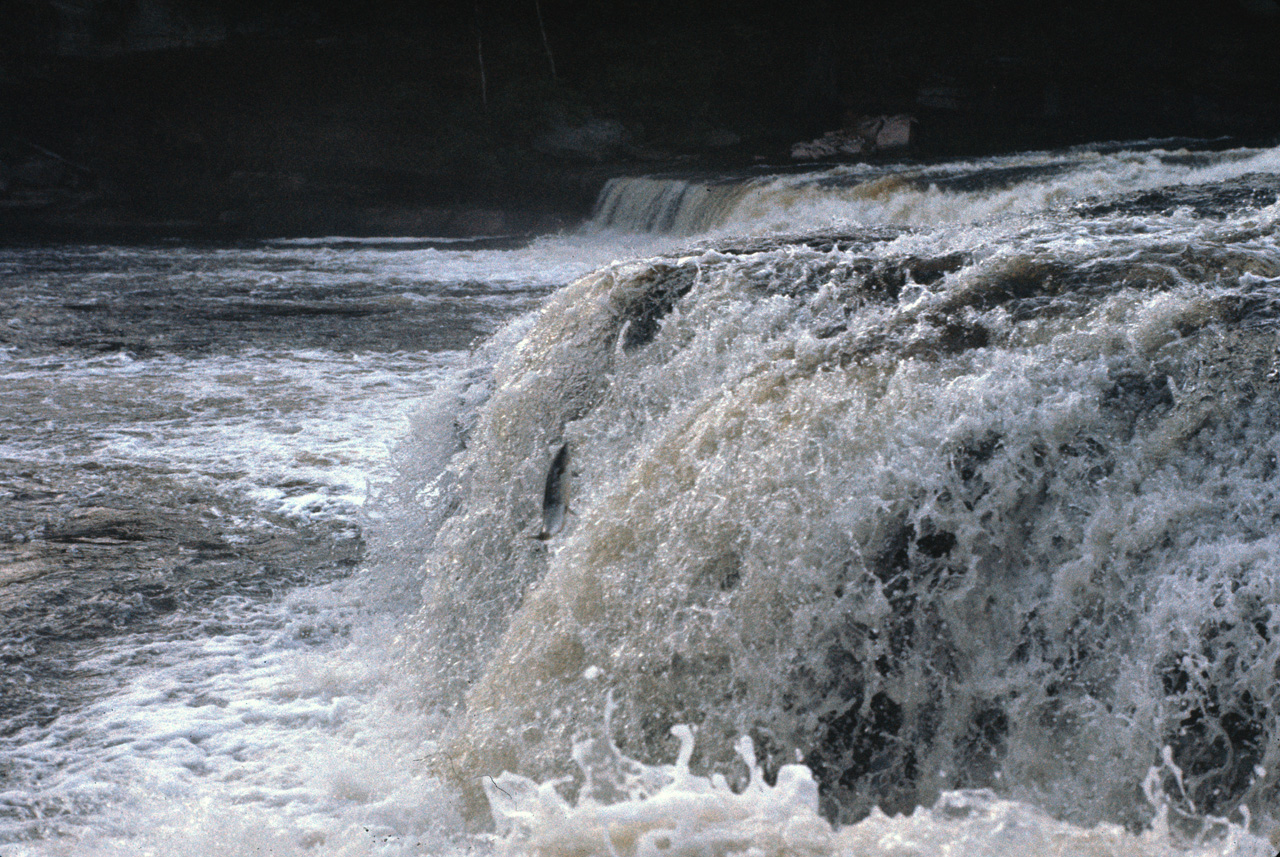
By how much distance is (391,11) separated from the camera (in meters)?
18.7

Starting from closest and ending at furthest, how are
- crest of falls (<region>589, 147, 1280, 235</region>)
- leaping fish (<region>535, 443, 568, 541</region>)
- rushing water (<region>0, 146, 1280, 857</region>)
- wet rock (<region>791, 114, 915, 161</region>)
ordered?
1. rushing water (<region>0, 146, 1280, 857</region>)
2. leaping fish (<region>535, 443, 568, 541</region>)
3. crest of falls (<region>589, 147, 1280, 235</region>)
4. wet rock (<region>791, 114, 915, 161</region>)

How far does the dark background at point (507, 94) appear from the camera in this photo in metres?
15.4

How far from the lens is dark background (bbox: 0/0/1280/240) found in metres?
15.4

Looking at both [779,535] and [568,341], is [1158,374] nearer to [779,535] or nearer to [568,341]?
[779,535]

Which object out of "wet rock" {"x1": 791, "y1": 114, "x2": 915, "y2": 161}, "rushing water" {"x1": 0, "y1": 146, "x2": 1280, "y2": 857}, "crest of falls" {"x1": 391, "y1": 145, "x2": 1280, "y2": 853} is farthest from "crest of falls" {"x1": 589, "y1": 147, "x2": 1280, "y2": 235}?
"crest of falls" {"x1": 391, "y1": 145, "x2": 1280, "y2": 853}

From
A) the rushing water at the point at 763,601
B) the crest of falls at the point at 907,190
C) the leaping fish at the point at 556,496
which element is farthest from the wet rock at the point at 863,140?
the leaping fish at the point at 556,496

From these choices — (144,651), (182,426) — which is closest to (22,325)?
(182,426)

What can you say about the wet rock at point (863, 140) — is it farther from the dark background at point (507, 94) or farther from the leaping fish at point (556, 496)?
the leaping fish at point (556, 496)

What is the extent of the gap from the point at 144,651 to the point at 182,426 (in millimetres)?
2375

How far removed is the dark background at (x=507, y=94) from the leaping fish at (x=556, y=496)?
451 inches

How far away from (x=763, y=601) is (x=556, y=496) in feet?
3.52

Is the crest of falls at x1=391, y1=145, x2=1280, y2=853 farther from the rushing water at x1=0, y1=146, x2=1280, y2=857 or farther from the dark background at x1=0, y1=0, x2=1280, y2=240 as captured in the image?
the dark background at x1=0, y1=0, x2=1280, y2=240

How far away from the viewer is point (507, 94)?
18703 mm

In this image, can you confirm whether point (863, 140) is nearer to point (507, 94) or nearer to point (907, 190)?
point (907, 190)
